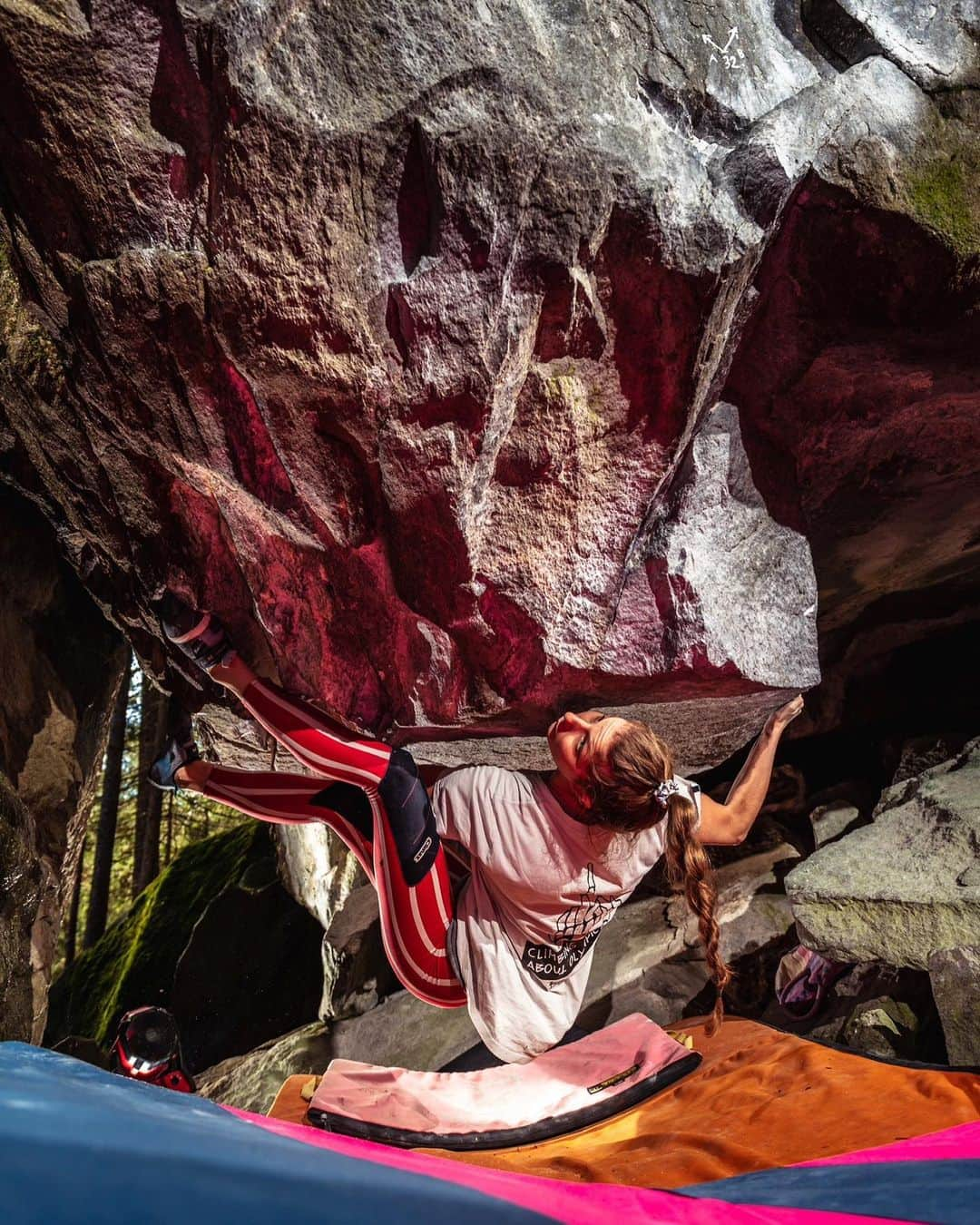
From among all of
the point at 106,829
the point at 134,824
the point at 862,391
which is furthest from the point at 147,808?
the point at 862,391

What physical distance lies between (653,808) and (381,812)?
2.78ft

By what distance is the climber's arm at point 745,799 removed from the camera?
282cm

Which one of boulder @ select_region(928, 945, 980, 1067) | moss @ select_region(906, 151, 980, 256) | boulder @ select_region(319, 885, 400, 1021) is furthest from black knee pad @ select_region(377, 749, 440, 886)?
boulder @ select_region(319, 885, 400, 1021)

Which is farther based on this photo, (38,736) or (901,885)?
(38,736)

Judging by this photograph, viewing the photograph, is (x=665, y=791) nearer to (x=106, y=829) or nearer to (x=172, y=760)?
(x=172, y=760)

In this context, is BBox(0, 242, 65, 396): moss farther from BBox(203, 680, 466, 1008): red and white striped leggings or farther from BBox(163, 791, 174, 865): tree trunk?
BBox(163, 791, 174, 865): tree trunk

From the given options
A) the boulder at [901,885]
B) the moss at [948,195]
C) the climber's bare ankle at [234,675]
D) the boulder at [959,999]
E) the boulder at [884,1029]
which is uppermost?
the moss at [948,195]

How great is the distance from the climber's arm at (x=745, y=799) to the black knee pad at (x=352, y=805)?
3.57ft

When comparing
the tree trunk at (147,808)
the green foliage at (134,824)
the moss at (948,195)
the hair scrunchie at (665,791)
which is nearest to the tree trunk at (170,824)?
the green foliage at (134,824)

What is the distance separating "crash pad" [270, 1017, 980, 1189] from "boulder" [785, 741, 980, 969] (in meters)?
0.48

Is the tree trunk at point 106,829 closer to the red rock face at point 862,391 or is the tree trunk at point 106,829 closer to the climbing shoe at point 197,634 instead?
the climbing shoe at point 197,634

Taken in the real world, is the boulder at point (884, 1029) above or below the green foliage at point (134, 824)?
below

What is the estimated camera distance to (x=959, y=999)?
115 inches

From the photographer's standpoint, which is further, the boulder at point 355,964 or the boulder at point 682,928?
the boulder at point 355,964
